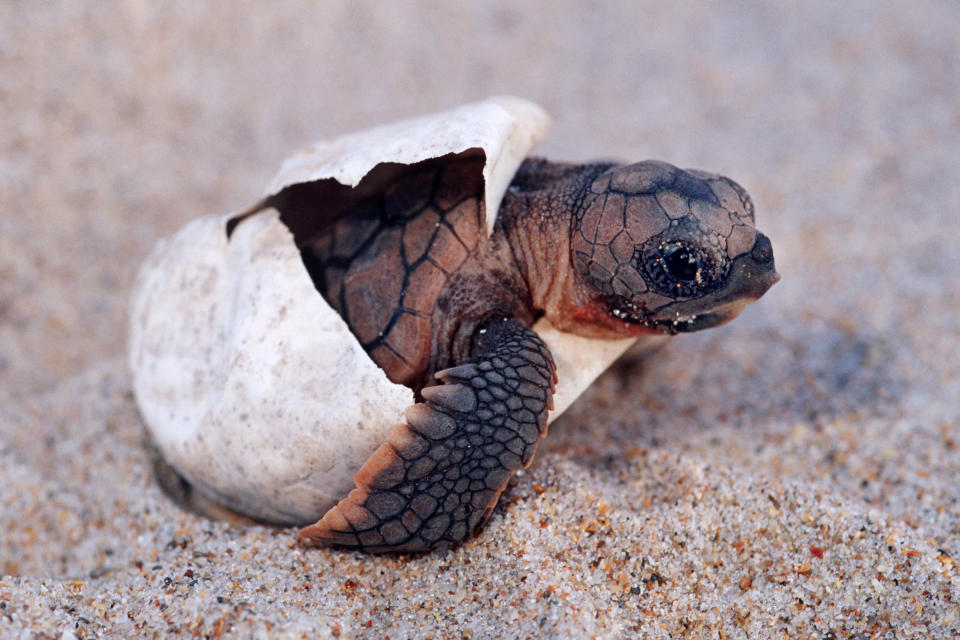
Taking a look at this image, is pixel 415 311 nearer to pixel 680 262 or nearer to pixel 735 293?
pixel 680 262

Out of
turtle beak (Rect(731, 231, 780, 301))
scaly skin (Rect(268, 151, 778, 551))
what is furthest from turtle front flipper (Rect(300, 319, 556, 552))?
turtle beak (Rect(731, 231, 780, 301))

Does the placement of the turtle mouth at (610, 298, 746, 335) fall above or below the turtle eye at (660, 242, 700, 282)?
below

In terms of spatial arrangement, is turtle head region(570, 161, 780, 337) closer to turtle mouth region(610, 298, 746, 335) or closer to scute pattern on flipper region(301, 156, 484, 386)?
turtle mouth region(610, 298, 746, 335)

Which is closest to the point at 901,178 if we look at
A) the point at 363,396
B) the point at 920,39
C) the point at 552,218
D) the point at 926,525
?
the point at 920,39

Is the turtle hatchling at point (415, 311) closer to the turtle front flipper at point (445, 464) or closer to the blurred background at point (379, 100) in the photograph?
the turtle front flipper at point (445, 464)

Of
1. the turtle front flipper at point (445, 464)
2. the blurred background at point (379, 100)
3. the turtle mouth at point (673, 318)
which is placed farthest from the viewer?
the blurred background at point (379, 100)

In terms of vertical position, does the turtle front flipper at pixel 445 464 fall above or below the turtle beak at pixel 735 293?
below

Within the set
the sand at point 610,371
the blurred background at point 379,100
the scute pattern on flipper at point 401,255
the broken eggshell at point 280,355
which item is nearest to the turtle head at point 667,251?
the broken eggshell at point 280,355
